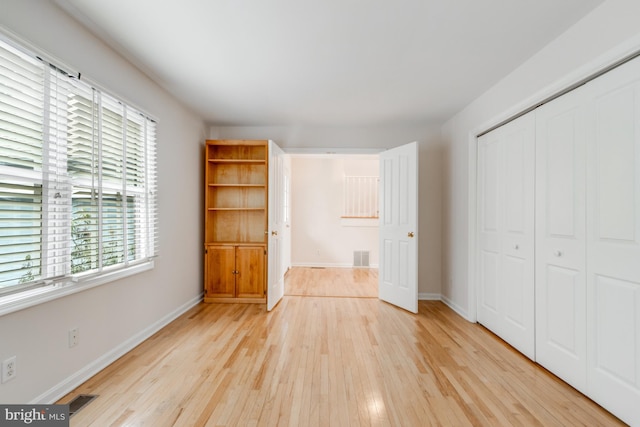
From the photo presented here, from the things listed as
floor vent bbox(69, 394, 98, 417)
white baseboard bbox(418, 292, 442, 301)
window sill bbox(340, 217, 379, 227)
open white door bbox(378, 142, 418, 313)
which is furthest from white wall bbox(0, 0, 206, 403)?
window sill bbox(340, 217, 379, 227)

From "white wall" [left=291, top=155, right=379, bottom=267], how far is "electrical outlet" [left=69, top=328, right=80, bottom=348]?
5.18m

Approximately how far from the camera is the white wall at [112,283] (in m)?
1.79

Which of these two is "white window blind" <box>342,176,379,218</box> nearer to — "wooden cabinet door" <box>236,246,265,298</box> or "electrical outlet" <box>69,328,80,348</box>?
"wooden cabinet door" <box>236,246,265,298</box>

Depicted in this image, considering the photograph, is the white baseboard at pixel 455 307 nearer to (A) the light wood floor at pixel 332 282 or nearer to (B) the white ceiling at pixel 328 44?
(A) the light wood floor at pixel 332 282

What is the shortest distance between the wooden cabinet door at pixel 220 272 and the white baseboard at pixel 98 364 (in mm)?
709

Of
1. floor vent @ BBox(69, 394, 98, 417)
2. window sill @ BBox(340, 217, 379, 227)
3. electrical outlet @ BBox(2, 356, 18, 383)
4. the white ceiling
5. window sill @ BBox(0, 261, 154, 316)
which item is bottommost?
floor vent @ BBox(69, 394, 98, 417)

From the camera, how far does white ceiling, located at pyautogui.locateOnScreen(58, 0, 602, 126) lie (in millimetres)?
1990

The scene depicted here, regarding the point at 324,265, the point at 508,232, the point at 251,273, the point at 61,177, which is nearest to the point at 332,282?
the point at 324,265

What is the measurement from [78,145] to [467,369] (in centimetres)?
323

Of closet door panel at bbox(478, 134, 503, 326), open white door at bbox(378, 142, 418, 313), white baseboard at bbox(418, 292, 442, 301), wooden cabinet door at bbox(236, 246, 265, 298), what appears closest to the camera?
closet door panel at bbox(478, 134, 503, 326)

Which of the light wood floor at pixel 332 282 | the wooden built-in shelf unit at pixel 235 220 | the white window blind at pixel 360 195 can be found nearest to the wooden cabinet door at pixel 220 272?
the wooden built-in shelf unit at pixel 235 220

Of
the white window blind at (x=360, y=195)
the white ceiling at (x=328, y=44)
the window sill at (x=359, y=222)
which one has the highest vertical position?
the white ceiling at (x=328, y=44)

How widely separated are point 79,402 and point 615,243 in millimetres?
3336

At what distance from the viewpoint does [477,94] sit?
3400 millimetres
